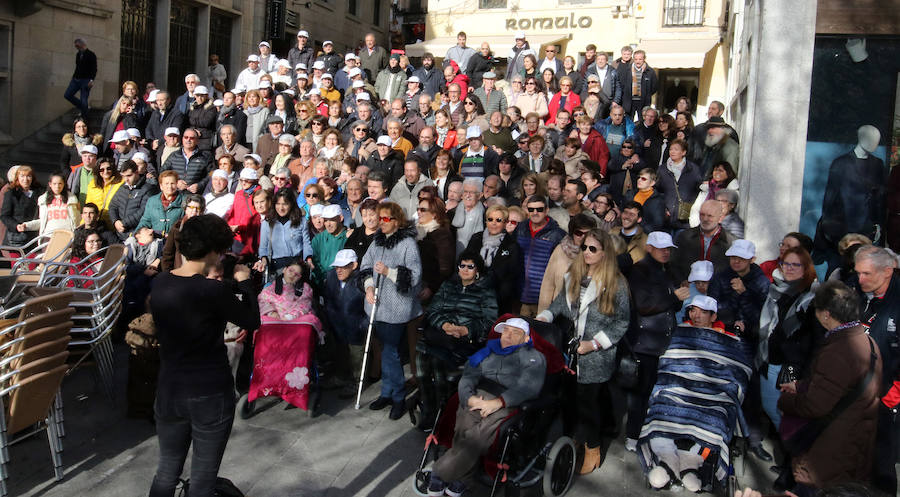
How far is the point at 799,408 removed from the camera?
4.63 meters

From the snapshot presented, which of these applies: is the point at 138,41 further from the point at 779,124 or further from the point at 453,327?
the point at 779,124

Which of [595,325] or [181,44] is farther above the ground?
[181,44]

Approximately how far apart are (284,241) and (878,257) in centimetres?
573

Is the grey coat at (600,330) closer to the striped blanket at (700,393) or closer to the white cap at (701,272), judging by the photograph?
the striped blanket at (700,393)

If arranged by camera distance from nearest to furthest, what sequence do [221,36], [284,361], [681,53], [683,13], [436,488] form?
[436,488] < [284,361] < [681,53] < [221,36] < [683,13]

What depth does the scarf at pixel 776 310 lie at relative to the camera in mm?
5832

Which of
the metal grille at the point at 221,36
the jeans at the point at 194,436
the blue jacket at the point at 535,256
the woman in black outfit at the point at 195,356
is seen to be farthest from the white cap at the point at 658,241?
the metal grille at the point at 221,36

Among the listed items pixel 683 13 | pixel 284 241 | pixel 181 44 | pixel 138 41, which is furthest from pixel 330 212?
pixel 683 13

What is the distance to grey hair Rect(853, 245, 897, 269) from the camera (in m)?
5.14

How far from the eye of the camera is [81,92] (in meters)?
15.3

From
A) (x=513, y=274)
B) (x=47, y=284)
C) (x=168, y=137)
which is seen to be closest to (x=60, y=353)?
(x=47, y=284)

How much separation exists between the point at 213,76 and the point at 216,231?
1682 cm

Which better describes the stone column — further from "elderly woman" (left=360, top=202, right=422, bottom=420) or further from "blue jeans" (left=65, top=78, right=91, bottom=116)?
"blue jeans" (left=65, top=78, right=91, bottom=116)

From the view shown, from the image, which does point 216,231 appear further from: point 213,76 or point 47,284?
point 213,76
